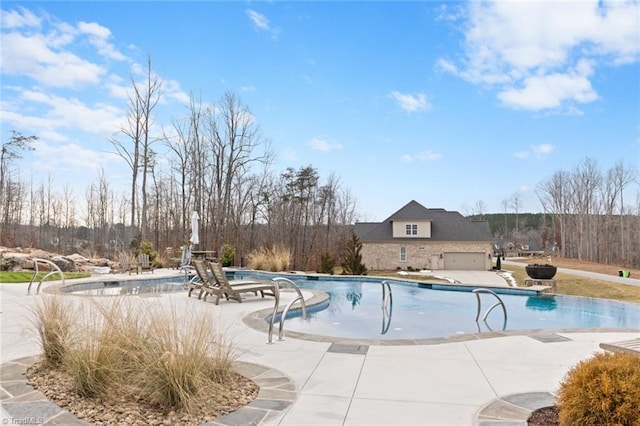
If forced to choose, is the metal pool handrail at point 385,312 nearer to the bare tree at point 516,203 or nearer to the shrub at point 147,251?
the shrub at point 147,251

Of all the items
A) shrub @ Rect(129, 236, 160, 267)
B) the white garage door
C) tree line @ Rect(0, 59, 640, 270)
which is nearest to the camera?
shrub @ Rect(129, 236, 160, 267)

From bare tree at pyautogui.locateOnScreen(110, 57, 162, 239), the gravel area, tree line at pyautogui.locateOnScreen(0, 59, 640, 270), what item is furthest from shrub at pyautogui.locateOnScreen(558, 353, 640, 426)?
bare tree at pyautogui.locateOnScreen(110, 57, 162, 239)

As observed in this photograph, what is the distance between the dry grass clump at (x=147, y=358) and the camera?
3.13 meters

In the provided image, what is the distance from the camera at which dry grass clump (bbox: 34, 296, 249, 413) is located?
A: 10.3 feet

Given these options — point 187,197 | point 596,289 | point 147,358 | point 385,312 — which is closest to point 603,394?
point 147,358

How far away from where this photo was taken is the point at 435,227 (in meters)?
30.2

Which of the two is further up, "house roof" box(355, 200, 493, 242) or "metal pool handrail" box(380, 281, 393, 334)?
"house roof" box(355, 200, 493, 242)

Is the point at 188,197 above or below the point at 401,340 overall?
above

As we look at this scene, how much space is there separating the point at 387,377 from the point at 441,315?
5.52 metres

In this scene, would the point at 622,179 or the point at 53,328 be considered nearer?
the point at 53,328

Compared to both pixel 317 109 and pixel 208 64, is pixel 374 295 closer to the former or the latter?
pixel 317 109

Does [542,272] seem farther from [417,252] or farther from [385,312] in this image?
[417,252]

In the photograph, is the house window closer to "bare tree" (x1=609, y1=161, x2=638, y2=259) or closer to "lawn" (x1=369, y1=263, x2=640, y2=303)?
"lawn" (x1=369, y1=263, x2=640, y2=303)

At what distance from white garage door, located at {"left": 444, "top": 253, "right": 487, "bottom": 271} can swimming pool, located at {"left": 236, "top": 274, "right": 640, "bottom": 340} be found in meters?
15.9
